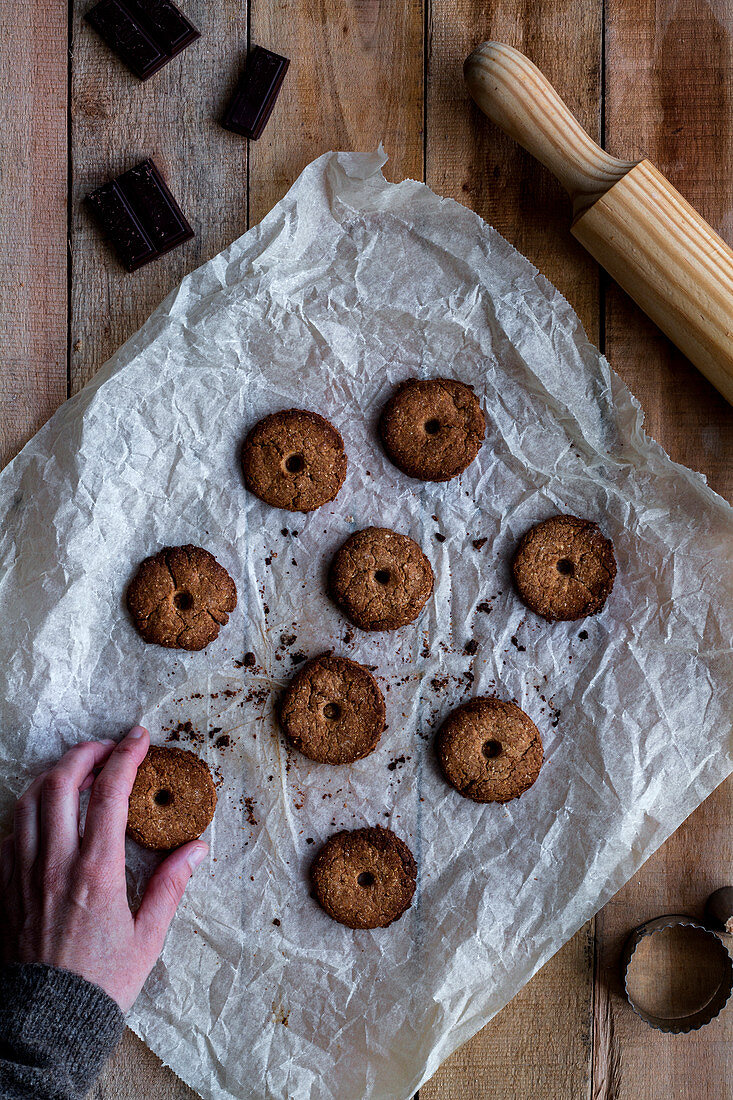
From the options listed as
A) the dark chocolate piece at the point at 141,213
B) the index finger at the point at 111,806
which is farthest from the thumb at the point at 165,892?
the dark chocolate piece at the point at 141,213

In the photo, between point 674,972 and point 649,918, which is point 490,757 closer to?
point 649,918

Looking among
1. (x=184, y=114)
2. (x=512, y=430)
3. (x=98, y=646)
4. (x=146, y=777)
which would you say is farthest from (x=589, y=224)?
(x=146, y=777)

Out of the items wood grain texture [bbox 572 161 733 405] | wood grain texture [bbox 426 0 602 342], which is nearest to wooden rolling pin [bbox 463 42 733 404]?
wood grain texture [bbox 572 161 733 405]

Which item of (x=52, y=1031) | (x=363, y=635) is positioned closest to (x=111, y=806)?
(x=52, y=1031)

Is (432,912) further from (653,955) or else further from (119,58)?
(119,58)

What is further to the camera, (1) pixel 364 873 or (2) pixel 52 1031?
(1) pixel 364 873

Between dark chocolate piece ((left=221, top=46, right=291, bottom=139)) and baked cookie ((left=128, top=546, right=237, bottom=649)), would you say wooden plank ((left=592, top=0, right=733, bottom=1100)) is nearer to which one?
dark chocolate piece ((left=221, top=46, right=291, bottom=139))
